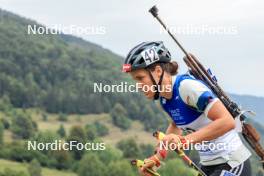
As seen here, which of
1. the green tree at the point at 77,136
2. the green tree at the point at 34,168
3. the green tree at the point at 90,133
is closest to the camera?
the green tree at the point at 34,168

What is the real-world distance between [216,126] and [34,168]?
144 m

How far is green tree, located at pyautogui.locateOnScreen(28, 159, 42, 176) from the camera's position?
485 feet

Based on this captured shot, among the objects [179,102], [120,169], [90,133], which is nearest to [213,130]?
[179,102]

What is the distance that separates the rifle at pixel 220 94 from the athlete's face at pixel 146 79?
3.33ft

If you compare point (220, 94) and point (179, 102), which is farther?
point (220, 94)

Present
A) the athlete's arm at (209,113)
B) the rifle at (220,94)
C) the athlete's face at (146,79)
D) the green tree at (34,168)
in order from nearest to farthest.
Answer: the athlete's arm at (209,113)
the athlete's face at (146,79)
the rifle at (220,94)
the green tree at (34,168)

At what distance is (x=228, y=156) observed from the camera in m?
7.34

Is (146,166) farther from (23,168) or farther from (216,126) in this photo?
(23,168)

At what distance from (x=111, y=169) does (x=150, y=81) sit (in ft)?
488

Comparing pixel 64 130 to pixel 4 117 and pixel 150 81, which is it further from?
pixel 150 81

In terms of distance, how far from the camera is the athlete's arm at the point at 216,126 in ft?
22.1

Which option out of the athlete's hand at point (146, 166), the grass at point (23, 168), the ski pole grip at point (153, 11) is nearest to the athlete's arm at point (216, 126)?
the athlete's hand at point (146, 166)

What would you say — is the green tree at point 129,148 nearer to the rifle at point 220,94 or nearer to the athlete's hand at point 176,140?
the rifle at point 220,94

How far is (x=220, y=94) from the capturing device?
8430 mm
